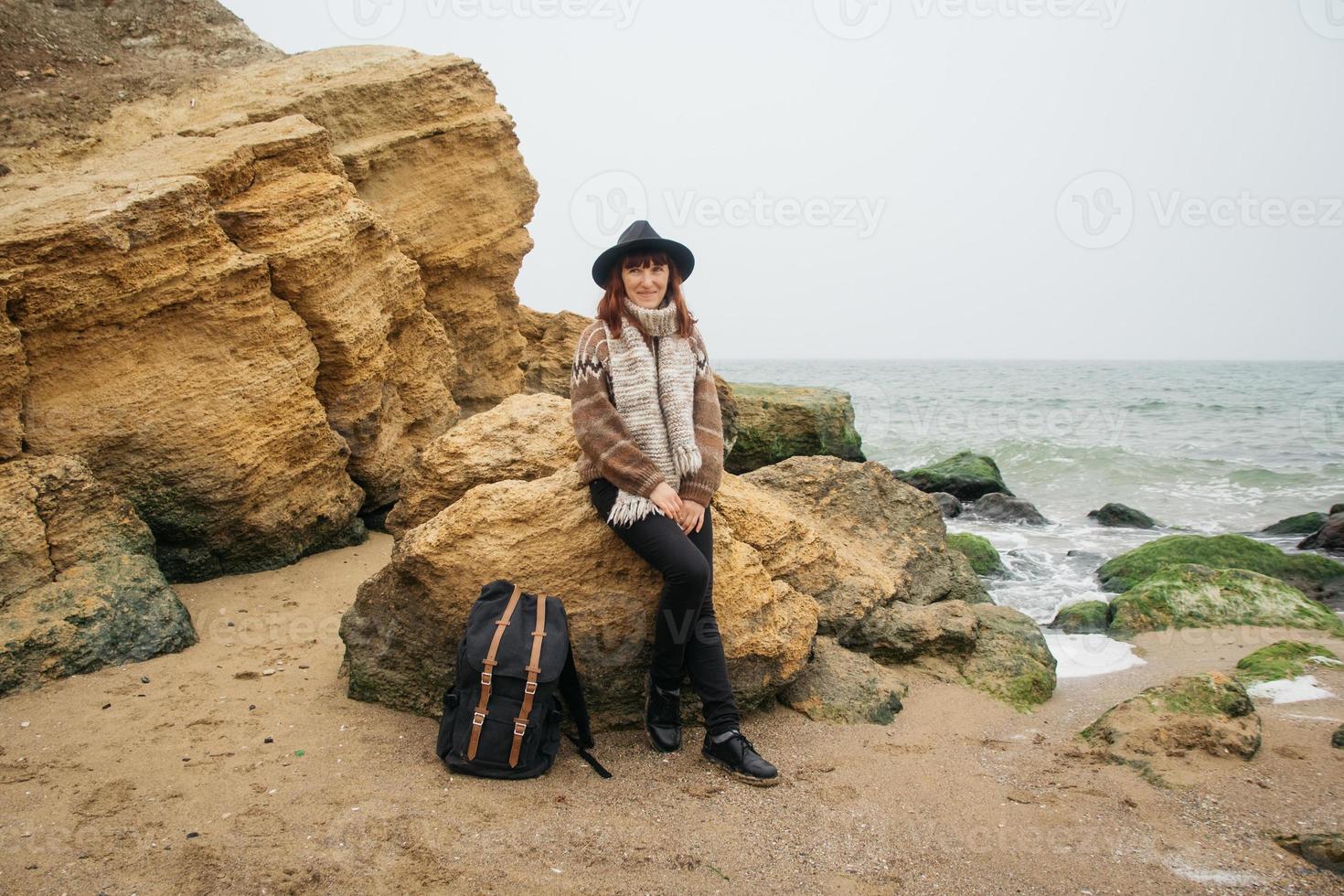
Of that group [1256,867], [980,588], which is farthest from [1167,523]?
[1256,867]

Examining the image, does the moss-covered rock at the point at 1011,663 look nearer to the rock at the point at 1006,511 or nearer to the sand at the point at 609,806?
the sand at the point at 609,806

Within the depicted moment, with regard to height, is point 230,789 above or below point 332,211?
below

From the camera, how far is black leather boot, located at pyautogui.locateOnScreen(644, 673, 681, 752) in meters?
4.35

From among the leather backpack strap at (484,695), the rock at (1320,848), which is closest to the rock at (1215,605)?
the rock at (1320,848)

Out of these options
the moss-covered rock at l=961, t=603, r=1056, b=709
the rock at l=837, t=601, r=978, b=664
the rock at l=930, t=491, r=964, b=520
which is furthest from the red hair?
the rock at l=930, t=491, r=964, b=520

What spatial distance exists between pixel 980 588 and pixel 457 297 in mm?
6874

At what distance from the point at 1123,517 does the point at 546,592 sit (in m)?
12.9

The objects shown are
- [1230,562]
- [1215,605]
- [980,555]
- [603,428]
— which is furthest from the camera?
[980,555]

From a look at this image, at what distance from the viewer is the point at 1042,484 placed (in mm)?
19375

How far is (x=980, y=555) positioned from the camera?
1048 centimetres

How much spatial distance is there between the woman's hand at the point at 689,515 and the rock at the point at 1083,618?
16.0 feet

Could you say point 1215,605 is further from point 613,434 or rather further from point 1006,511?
point 1006,511

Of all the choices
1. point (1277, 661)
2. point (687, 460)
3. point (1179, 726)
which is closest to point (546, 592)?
point (687, 460)

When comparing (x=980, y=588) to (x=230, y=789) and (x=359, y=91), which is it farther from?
(x=359, y=91)
